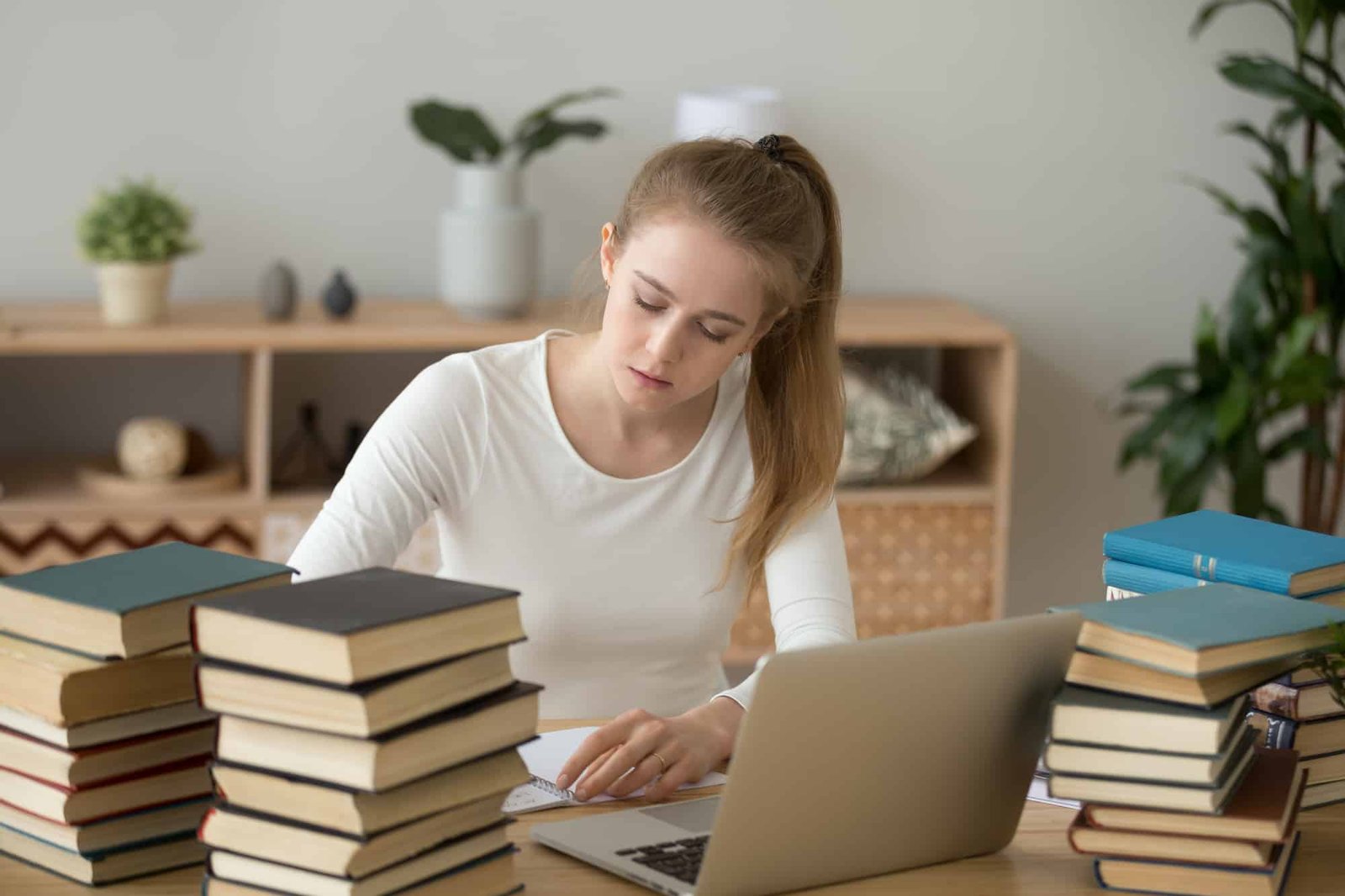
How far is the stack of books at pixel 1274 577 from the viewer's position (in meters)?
1.38

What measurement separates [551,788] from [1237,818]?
1.79 feet

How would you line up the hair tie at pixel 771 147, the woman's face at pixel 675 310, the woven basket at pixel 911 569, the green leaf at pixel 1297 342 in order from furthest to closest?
the woven basket at pixel 911 569, the green leaf at pixel 1297 342, the hair tie at pixel 771 147, the woman's face at pixel 675 310

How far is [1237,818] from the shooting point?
3.81 feet

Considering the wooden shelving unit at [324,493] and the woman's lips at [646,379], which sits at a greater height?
the woman's lips at [646,379]

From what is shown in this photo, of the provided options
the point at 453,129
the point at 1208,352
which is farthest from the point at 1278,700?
the point at 453,129

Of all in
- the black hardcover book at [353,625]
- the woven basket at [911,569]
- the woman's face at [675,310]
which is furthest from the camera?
the woven basket at [911,569]

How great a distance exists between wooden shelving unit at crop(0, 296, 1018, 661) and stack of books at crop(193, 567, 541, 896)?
195 cm

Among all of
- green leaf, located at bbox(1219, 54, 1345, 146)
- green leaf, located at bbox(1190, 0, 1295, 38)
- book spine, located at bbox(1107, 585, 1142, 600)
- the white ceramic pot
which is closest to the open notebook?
book spine, located at bbox(1107, 585, 1142, 600)

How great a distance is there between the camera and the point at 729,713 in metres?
1.47

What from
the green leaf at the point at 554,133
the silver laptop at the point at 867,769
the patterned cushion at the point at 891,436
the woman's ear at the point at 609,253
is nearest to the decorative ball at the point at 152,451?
the green leaf at the point at 554,133

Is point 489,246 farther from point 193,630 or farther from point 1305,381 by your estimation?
point 193,630

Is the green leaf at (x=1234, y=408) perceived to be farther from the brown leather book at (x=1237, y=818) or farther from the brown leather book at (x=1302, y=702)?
the brown leather book at (x=1237, y=818)

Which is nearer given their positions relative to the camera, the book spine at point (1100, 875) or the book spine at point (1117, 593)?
the book spine at point (1100, 875)

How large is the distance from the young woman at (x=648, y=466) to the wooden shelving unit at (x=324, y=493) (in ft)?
3.86
